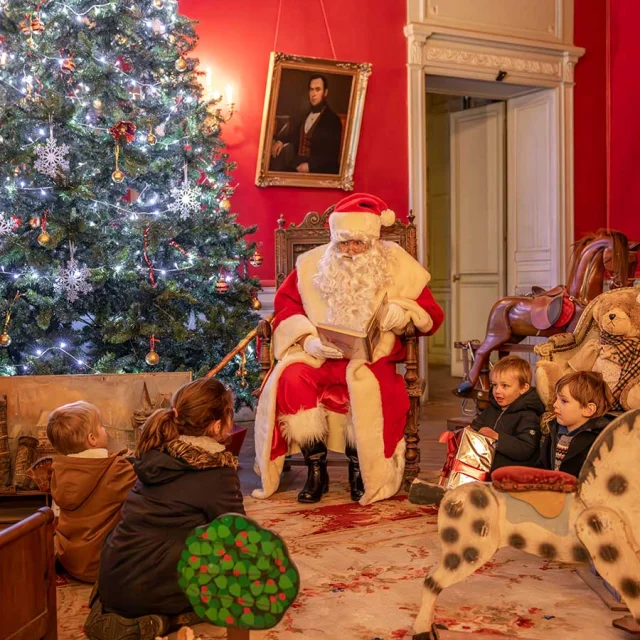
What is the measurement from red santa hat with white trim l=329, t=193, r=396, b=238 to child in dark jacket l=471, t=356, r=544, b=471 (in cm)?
115

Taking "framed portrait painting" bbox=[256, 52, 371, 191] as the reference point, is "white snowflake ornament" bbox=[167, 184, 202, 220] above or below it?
below

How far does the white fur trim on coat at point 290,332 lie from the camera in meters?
4.57

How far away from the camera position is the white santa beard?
456 cm

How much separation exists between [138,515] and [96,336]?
2849 millimetres

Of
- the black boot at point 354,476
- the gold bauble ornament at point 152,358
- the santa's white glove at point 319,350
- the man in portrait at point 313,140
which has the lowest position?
the black boot at point 354,476

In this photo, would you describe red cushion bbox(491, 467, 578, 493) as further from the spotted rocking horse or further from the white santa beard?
the white santa beard

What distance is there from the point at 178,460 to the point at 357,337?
1744 mm

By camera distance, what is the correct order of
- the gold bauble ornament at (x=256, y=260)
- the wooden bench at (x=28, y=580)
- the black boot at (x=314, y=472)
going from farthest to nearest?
1. the gold bauble ornament at (x=256, y=260)
2. the black boot at (x=314, y=472)
3. the wooden bench at (x=28, y=580)

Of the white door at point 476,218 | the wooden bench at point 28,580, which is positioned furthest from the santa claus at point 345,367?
the white door at point 476,218

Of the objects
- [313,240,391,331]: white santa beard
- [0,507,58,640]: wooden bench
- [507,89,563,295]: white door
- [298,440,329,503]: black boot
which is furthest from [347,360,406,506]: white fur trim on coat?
[507,89,563,295]: white door

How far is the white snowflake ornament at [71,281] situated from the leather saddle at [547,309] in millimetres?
2756

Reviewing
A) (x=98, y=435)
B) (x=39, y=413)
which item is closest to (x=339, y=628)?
(x=98, y=435)

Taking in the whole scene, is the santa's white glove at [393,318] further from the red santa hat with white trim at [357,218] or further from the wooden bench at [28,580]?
the wooden bench at [28,580]

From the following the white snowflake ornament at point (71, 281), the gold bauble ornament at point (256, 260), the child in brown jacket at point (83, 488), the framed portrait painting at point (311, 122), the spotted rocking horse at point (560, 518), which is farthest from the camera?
the framed portrait painting at point (311, 122)
